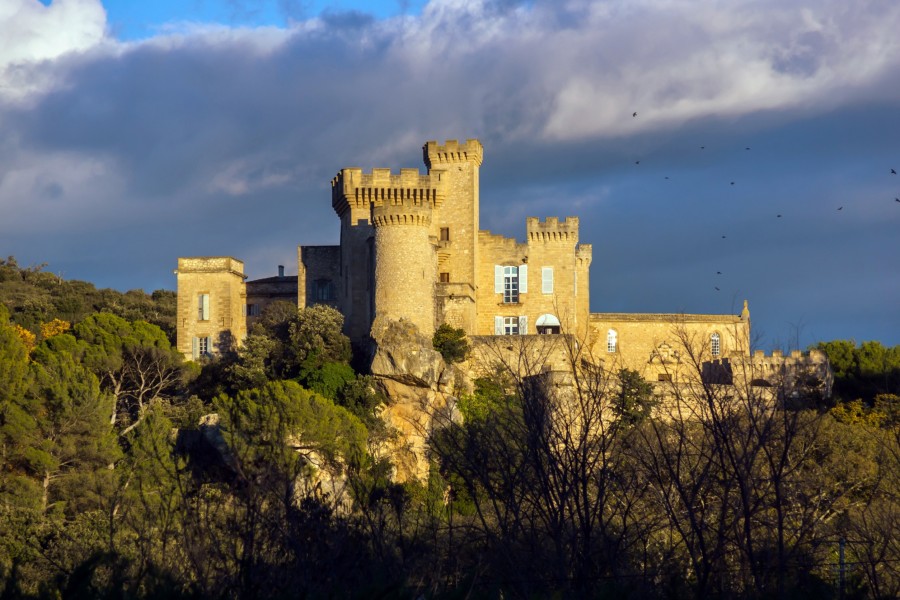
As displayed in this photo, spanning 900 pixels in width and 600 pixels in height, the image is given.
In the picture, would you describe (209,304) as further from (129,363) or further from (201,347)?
(129,363)

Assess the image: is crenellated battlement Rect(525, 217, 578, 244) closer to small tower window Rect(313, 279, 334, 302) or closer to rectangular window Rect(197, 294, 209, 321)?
small tower window Rect(313, 279, 334, 302)

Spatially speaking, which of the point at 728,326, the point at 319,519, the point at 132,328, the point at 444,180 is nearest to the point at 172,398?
the point at 132,328

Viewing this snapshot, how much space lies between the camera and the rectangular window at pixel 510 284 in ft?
143

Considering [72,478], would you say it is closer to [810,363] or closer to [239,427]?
[239,427]

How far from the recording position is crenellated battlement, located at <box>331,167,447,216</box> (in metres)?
42.2

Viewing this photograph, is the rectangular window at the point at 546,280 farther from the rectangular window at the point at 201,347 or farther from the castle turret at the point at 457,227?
the rectangular window at the point at 201,347

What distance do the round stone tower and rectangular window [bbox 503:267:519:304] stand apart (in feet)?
15.8

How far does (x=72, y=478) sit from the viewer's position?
1321 inches

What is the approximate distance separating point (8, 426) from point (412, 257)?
11.9m

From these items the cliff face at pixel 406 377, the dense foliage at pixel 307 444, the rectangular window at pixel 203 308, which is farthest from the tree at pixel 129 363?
the cliff face at pixel 406 377

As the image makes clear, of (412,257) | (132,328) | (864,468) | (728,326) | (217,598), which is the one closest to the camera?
(217,598)

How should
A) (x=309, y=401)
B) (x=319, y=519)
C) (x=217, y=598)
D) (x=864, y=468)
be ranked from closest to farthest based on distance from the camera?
(x=217, y=598), (x=319, y=519), (x=864, y=468), (x=309, y=401)

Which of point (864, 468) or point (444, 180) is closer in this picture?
point (864, 468)

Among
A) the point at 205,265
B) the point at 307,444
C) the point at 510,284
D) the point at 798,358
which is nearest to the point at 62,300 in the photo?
the point at 205,265
